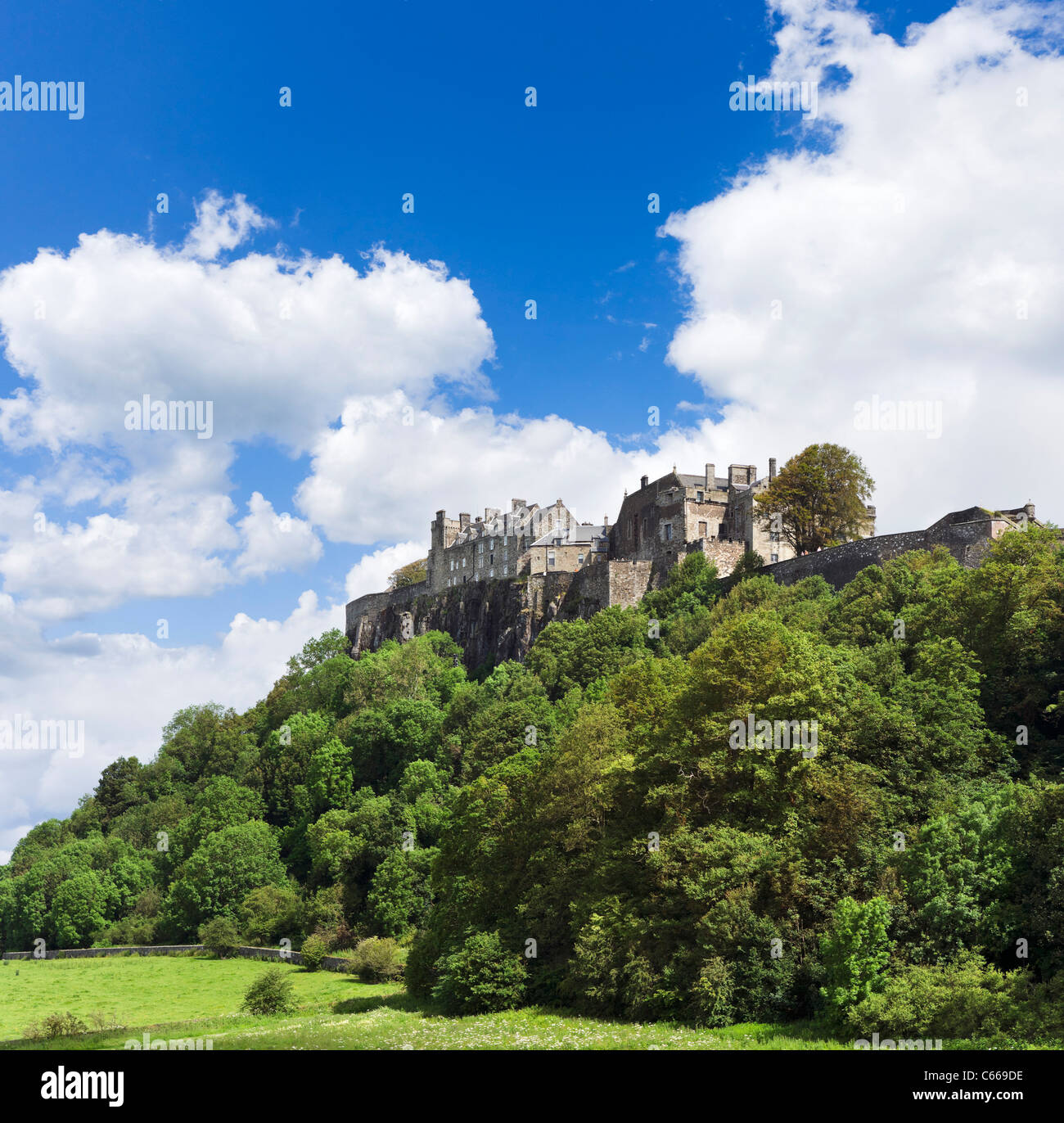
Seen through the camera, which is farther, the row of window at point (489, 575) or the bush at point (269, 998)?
the row of window at point (489, 575)

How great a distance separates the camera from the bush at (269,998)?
141 ft

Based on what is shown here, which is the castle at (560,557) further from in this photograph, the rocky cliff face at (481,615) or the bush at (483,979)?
the bush at (483,979)

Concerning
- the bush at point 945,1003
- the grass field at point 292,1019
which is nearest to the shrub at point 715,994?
the grass field at point 292,1019

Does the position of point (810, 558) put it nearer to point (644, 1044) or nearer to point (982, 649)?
point (982, 649)

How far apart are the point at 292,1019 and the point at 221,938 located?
30.8 metres

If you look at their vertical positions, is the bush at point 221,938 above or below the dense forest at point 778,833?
below

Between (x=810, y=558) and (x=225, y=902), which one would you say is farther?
(x=225, y=902)

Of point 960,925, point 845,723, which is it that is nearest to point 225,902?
point 845,723

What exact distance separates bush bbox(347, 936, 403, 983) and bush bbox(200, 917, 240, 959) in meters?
16.9

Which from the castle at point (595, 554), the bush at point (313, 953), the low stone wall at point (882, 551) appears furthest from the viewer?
the castle at point (595, 554)

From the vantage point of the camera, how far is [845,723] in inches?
1368

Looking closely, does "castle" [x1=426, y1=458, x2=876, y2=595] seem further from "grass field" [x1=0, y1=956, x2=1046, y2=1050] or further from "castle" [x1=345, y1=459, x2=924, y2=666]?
"grass field" [x1=0, y1=956, x2=1046, y2=1050]

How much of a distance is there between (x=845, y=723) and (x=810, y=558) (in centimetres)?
3297

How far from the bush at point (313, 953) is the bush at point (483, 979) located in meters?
21.5
